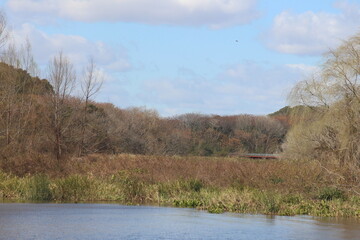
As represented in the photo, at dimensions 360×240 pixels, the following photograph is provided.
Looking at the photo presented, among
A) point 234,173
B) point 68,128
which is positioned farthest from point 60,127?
point 234,173

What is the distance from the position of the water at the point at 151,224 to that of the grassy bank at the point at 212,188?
133 cm

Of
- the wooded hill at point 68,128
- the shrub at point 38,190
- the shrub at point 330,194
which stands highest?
the wooded hill at point 68,128

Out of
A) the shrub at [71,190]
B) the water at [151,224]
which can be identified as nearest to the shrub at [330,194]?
the water at [151,224]

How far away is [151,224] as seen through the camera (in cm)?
2069

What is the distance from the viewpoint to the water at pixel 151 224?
1844cm

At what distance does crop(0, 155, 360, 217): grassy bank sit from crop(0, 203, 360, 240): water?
133 centimetres

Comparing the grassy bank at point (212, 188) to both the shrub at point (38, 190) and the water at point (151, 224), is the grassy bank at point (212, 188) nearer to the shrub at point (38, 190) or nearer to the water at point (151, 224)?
the shrub at point (38, 190)

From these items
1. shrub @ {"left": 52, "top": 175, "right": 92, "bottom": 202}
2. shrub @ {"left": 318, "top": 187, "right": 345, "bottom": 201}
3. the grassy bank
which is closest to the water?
the grassy bank

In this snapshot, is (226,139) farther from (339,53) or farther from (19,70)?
(339,53)

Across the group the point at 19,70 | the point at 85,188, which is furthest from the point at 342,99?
the point at 19,70

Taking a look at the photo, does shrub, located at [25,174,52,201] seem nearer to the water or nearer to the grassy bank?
the grassy bank

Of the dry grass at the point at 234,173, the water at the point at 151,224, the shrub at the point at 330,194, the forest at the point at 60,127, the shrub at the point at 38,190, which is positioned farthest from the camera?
the forest at the point at 60,127

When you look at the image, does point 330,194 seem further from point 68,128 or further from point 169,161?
point 68,128

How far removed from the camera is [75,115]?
54.5 metres
